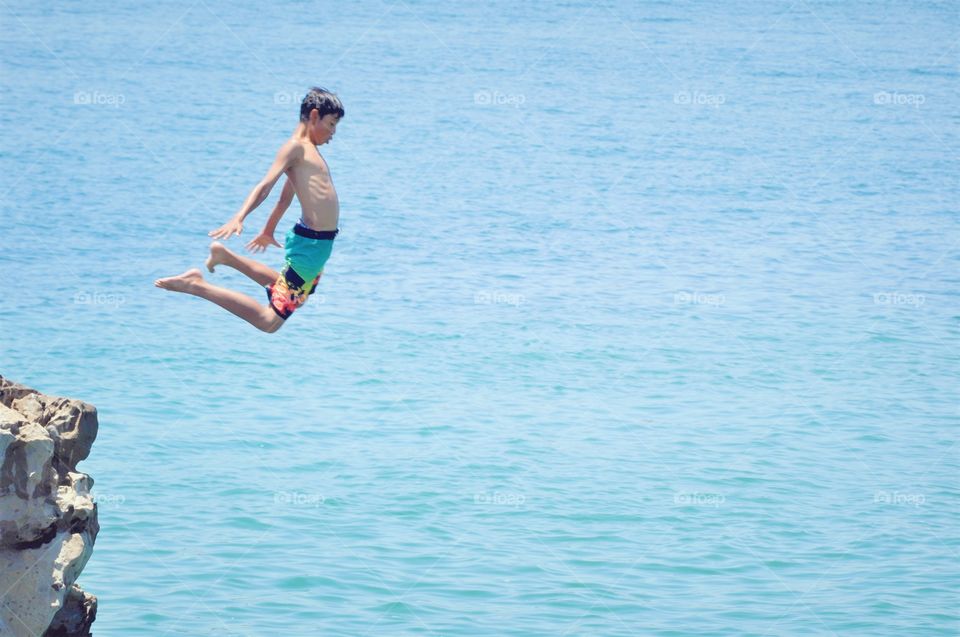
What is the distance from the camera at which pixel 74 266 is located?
63.0 feet

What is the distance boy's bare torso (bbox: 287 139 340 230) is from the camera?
24.7 feet

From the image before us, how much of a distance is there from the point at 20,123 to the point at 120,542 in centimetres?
1876

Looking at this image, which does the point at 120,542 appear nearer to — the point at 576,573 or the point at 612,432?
the point at 576,573

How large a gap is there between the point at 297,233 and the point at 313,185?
40 centimetres

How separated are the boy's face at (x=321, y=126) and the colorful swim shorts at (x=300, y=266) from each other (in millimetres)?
545

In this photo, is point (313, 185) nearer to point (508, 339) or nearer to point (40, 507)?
point (40, 507)

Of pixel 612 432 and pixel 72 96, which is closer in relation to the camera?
pixel 612 432

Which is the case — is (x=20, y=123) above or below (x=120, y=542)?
below

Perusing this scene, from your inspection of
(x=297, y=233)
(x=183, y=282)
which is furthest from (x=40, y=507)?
(x=297, y=233)

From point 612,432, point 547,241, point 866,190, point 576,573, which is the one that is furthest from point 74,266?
point 866,190

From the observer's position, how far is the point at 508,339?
1741 centimetres

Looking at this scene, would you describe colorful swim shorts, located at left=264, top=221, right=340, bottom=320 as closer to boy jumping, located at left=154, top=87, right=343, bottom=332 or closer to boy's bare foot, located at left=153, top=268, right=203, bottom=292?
boy jumping, located at left=154, top=87, right=343, bottom=332

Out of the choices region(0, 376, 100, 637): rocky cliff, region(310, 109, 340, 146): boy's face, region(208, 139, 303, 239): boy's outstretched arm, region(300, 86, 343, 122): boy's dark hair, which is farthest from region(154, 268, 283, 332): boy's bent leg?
region(300, 86, 343, 122): boy's dark hair

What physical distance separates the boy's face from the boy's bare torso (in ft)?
0.18
